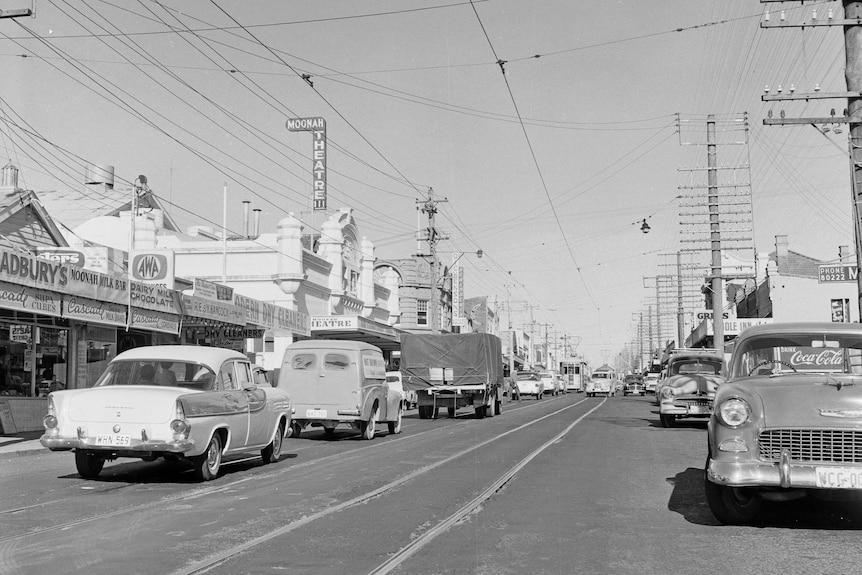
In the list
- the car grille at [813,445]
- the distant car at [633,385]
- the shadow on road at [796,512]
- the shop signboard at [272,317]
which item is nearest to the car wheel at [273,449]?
the shadow on road at [796,512]

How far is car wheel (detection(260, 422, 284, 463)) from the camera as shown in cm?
1415

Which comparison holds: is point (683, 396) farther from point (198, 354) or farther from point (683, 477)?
point (198, 354)

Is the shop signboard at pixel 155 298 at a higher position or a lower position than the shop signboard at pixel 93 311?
higher

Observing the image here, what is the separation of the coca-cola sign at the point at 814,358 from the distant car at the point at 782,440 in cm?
39

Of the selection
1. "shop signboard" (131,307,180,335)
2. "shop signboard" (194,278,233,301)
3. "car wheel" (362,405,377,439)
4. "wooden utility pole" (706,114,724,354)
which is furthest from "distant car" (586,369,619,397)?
"car wheel" (362,405,377,439)

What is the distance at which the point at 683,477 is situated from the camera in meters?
11.8

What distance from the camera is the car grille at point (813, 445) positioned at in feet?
23.4

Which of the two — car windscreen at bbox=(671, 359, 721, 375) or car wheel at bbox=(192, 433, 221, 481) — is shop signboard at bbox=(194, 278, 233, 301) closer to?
car windscreen at bbox=(671, 359, 721, 375)

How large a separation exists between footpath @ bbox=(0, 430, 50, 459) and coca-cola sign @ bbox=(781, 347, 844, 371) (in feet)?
45.3

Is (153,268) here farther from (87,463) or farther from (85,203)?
(85,203)

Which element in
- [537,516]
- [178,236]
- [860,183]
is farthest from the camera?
[178,236]

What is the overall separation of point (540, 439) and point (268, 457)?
271 inches

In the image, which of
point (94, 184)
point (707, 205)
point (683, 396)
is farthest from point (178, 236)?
point (683, 396)

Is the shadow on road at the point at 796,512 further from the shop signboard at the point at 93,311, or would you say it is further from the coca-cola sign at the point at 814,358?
the shop signboard at the point at 93,311
